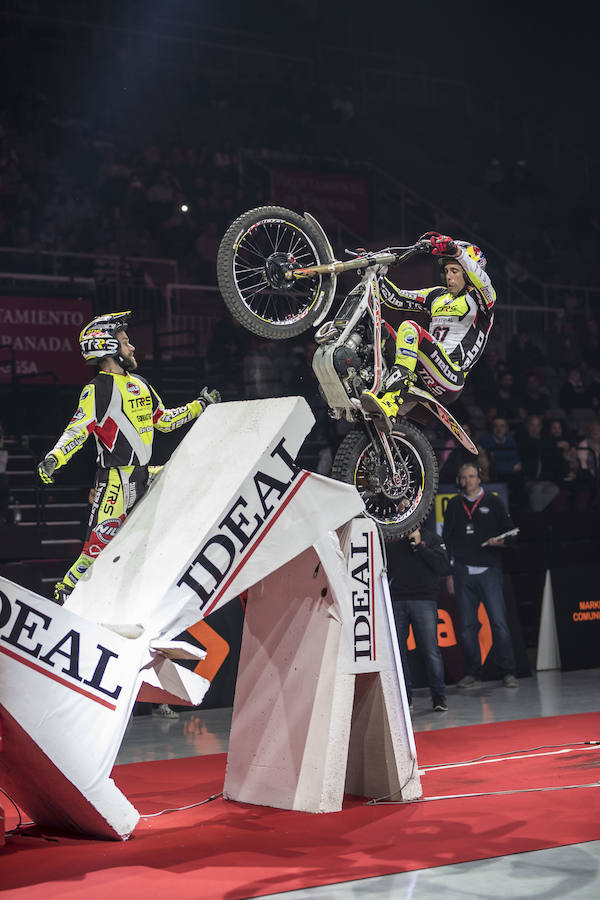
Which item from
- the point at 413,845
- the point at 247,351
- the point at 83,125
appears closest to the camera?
the point at 413,845

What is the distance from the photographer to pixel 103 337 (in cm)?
716

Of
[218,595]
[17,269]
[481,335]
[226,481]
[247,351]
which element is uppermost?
[17,269]

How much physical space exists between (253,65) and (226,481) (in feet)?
54.0

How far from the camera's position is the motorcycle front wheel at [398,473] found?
21.4 ft

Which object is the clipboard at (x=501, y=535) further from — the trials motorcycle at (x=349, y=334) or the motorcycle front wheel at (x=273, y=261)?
the motorcycle front wheel at (x=273, y=261)

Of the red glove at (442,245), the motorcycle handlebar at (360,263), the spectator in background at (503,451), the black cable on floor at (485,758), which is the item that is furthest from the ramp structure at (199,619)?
the spectator in background at (503,451)

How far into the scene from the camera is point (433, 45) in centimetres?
2219

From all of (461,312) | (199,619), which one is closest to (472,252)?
(461,312)

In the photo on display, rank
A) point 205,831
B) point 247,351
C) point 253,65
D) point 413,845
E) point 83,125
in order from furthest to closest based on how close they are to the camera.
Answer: point 253,65
point 83,125
point 247,351
point 205,831
point 413,845

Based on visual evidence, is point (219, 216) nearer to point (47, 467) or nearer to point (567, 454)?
A: point (567, 454)

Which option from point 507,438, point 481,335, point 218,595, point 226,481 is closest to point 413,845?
point 218,595

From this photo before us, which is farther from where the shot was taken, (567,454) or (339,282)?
(339,282)

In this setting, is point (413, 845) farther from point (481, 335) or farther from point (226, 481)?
point (481, 335)

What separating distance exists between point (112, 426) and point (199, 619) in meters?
1.77
